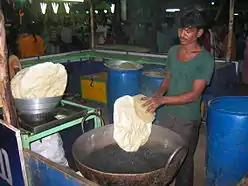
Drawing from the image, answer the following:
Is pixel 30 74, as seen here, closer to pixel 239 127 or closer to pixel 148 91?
pixel 239 127

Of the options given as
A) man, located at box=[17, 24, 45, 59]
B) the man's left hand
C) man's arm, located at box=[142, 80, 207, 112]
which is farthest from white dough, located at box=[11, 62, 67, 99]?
man, located at box=[17, 24, 45, 59]

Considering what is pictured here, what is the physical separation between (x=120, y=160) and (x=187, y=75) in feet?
3.12

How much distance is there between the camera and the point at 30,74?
6.48 feet

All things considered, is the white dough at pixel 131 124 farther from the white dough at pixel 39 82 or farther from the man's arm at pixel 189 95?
the white dough at pixel 39 82

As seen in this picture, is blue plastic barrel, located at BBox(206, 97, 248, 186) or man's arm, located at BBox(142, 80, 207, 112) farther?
blue plastic barrel, located at BBox(206, 97, 248, 186)

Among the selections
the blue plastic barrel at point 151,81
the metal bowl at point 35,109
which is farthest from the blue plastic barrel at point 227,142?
the metal bowl at point 35,109

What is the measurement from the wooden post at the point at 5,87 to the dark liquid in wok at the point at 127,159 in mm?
620

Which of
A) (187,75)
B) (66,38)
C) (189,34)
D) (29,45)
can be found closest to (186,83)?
(187,75)

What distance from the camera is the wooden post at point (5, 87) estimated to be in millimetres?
1779

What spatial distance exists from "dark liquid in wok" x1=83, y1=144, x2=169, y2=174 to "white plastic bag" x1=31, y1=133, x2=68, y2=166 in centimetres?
59

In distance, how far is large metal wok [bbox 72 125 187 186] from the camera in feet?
4.85

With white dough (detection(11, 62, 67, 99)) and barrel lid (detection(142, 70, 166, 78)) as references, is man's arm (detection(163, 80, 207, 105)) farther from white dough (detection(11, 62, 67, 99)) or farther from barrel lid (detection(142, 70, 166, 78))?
barrel lid (detection(142, 70, 166, 78))

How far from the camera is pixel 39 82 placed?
6.53ft

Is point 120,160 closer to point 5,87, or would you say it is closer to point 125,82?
point 5,87
